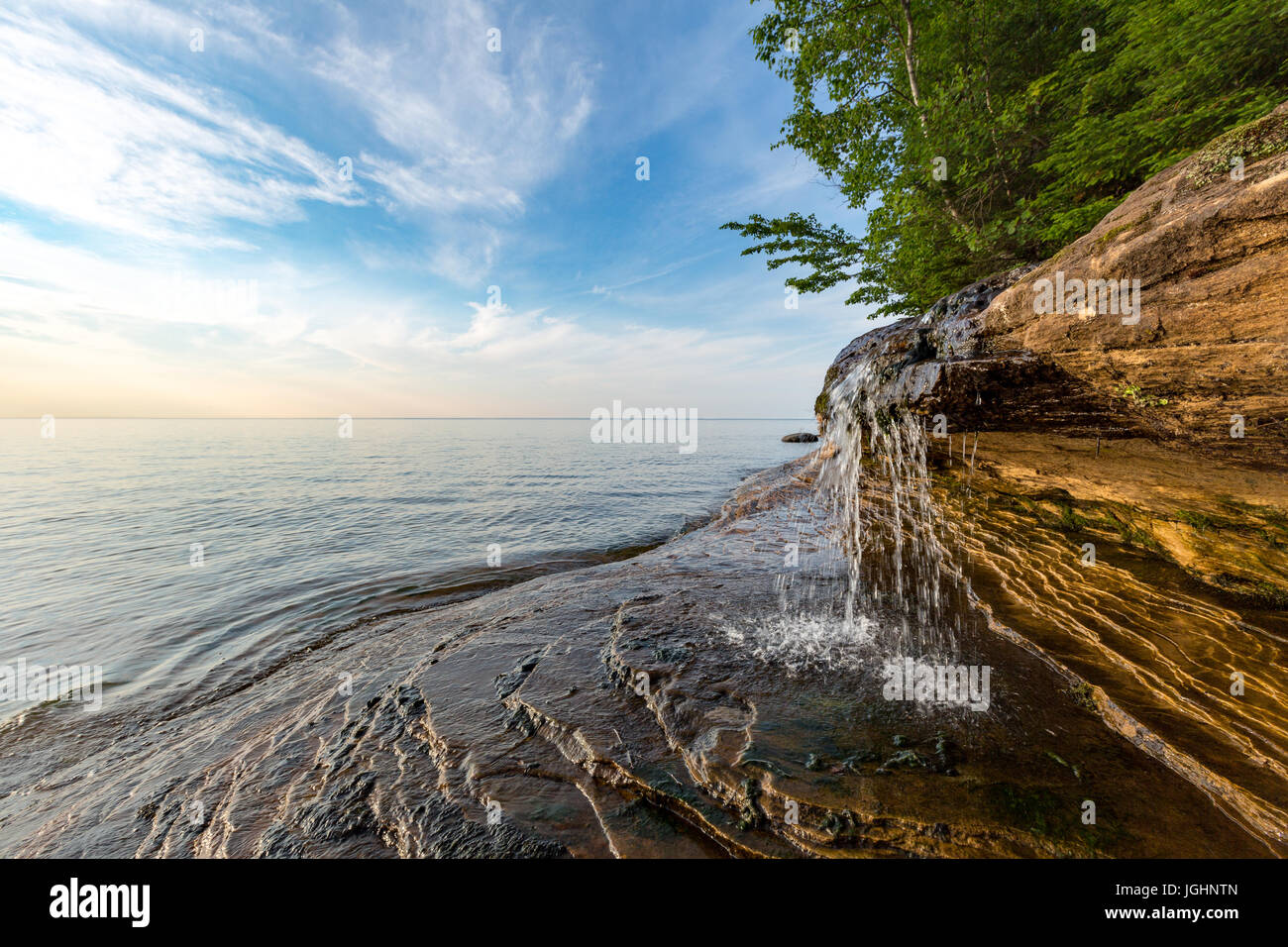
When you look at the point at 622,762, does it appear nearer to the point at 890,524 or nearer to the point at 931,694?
the point at 931,694

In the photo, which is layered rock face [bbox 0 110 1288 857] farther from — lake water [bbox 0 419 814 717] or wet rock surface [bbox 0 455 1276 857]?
lake water [bbox 0 419 814 717]

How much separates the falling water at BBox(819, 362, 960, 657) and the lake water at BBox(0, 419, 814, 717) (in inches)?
237

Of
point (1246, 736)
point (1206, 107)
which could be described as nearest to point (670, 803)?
point (1246, 736)

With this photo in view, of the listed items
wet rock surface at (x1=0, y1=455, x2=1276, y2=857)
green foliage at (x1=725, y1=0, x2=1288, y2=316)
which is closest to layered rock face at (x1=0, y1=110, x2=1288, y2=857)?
wet rock surface at (x1=0, y1=455, x2=1276, y2=857)

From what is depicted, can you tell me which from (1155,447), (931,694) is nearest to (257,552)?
(931,694)

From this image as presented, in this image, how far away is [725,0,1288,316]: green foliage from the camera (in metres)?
7.16

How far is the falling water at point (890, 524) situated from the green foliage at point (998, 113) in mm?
3864

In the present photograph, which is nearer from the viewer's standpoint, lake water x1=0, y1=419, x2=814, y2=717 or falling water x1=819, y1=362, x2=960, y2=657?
falling water x1=819, y1=362, x2=960, y2=657

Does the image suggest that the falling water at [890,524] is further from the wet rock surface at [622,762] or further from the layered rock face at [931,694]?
the wet rock surface at [622,762]

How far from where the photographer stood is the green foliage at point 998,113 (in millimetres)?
7164

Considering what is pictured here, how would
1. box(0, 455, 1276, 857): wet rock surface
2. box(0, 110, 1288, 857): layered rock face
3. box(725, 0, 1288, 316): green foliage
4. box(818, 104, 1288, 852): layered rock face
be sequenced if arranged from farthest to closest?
box(725, 0, 1288, 316): green foliage < box(818, 104, 1288, 852): layered rock face < box(0, 110, 1288, 857): layered rock face < box(0, 455, 1276, 857): wet rock surface

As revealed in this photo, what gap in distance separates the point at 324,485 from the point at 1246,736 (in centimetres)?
3193

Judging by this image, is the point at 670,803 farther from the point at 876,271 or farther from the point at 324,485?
the point at 324,485

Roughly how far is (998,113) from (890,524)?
11.6m
